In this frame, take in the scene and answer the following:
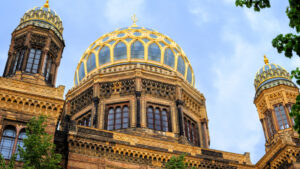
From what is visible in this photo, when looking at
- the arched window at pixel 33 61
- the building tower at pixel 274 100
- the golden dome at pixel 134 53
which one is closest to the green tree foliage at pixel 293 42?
the building tower at pixel 274 100

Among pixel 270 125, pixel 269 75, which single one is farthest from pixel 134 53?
pixel 270 125

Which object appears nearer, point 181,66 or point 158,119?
point 158,119

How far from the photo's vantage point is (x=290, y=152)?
25.1 metres

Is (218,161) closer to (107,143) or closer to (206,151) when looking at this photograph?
(206,151)

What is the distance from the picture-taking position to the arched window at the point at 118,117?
31156 millimetres

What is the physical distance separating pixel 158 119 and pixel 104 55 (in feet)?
29.3

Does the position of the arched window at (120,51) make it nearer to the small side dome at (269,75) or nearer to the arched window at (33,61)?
the arched window at (33,61)

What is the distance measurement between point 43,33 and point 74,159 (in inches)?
392

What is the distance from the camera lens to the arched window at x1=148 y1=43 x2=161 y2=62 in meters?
36.5

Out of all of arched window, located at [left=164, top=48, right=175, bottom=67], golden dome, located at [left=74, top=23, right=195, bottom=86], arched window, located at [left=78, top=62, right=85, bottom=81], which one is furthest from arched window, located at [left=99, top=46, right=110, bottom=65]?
arched window, located at [left=164, top=48, right=175, bottom=67]

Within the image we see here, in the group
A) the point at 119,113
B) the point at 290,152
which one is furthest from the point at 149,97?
the point at 290,152

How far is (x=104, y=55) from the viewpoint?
121 feet

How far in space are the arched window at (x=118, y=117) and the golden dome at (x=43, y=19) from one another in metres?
7.19

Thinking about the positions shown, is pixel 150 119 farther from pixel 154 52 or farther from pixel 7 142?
pixel 7 142
